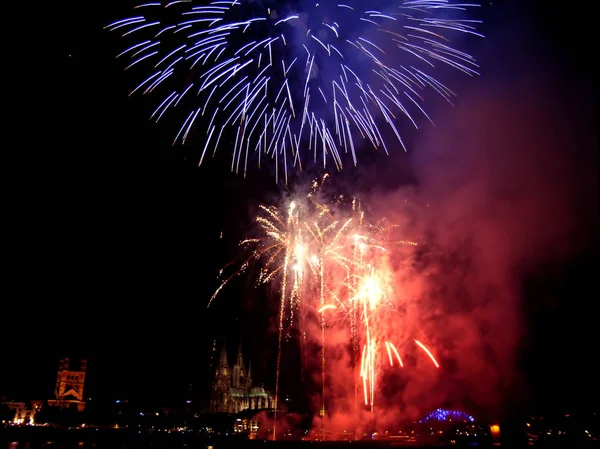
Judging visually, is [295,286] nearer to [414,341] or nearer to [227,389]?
[414,341]

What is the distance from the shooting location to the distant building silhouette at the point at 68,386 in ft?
285

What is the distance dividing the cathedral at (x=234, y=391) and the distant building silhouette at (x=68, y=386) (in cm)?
2578

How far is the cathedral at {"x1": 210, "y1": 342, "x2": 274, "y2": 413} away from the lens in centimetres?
9844

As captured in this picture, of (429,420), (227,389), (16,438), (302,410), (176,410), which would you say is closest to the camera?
(16,438)

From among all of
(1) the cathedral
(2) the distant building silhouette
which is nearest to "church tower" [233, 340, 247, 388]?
(1) the cathedral

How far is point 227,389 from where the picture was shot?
10100 cm

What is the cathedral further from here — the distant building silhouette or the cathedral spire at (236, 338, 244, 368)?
the distant building silhouette

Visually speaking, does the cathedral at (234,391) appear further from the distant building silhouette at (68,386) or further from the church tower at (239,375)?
the distant building silhouette at (68,386)

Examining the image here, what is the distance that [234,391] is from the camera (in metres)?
102

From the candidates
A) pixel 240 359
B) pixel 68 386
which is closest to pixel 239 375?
pixel 240 359

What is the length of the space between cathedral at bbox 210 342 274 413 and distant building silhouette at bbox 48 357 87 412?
2578 centimetres

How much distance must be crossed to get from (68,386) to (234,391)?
33.2 meters

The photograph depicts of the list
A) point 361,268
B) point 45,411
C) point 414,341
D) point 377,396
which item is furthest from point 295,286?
point 45,411

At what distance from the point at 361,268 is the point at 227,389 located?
84850mm
